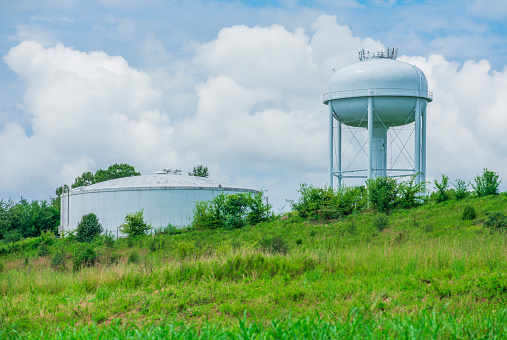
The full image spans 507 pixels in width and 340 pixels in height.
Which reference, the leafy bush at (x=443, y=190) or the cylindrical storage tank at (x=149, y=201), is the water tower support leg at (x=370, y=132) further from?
the cylindrical storage tank at (x=149, y=201)

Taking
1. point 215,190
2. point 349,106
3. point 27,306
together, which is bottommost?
point 27,306

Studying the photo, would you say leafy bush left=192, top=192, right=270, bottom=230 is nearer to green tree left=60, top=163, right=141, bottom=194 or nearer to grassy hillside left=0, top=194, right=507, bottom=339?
grassy hillside left=0, top=194, right=507, bottom=339

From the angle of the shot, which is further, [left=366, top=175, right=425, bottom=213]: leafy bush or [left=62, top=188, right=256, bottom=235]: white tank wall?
[left=62, top=188, right=256, bottom=235]: white tank wall

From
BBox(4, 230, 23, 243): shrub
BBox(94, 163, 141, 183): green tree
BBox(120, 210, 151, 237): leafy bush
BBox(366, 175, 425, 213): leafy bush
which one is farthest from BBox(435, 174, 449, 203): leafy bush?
BBox(94, 163, 141, 183): green tree

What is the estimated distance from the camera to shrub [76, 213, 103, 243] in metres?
36.1

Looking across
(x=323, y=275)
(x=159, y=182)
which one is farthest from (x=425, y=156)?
(x=323, y=275)

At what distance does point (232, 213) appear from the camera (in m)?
33.5

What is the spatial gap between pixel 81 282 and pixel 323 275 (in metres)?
4.77

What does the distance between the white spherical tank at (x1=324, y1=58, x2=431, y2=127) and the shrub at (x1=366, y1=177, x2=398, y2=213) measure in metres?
5.10

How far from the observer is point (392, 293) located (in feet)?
28.5

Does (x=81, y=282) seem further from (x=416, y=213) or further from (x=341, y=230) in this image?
(x=416, y=213)

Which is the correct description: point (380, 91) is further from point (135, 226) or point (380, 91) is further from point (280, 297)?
point (280, 297)

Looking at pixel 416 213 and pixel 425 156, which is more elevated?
pixel 425 156

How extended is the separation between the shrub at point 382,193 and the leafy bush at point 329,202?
0.68 meters
